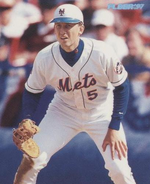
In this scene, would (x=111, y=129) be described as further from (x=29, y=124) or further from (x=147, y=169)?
(x=147, y=169)

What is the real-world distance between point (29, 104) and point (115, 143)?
614 mm

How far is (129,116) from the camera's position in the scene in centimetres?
398

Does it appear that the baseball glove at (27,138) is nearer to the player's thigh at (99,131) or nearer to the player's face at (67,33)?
the player's thigh at (99,131)

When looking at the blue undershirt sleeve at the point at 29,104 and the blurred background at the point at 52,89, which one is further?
the blurred background at the point at 52,89

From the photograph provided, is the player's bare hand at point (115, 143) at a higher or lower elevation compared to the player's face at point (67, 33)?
lower

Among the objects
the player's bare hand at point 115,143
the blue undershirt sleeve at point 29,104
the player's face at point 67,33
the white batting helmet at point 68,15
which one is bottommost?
the player's bare hand at point 115,143

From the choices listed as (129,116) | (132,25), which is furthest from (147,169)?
(132,25)

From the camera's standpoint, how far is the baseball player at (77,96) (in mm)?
3264

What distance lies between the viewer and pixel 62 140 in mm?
3391

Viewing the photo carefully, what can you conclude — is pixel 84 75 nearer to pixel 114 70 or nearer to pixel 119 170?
pixel 114 70

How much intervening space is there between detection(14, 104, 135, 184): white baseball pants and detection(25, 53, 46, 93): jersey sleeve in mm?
186

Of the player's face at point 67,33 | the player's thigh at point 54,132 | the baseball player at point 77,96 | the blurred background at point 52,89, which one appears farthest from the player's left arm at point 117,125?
the blurred background at point 52,89

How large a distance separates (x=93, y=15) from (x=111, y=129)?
3.40 ft

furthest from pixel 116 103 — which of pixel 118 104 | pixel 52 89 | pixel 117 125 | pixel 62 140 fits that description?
pixel 52 89
